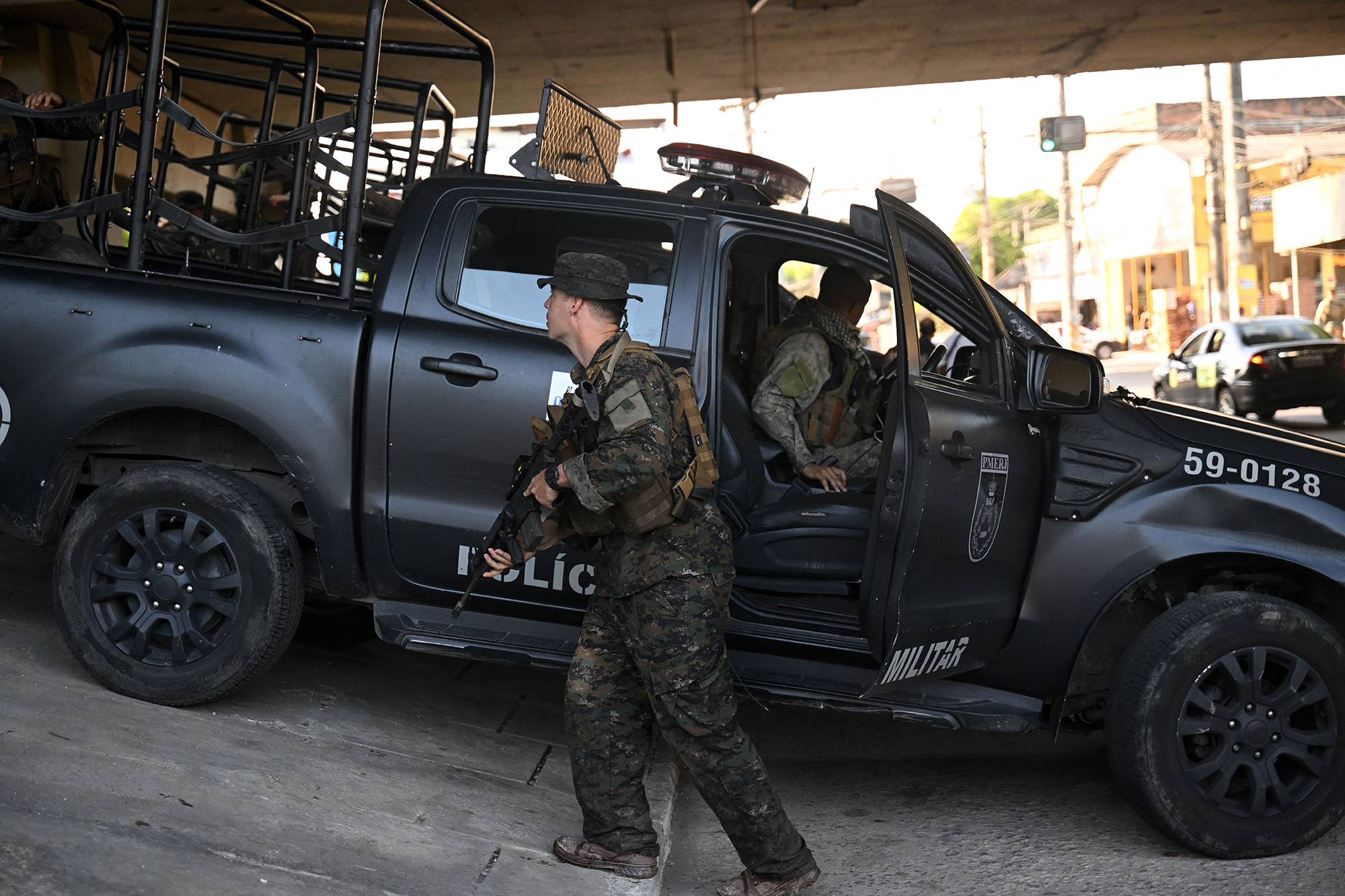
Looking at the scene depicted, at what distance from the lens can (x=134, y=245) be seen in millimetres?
4270

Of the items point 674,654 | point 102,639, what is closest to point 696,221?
point 674,654

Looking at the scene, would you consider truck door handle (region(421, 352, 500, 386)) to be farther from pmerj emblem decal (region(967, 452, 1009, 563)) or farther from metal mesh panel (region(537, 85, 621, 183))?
pmerj emblem decal (region(967, 452, 1009, 563))

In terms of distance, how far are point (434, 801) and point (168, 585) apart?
115 centimetres

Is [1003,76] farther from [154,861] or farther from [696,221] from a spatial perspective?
[154,861]

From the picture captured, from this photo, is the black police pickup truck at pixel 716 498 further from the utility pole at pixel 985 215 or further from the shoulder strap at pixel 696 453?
the utility pole at pixel 985 215

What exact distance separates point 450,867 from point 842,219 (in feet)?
7.64

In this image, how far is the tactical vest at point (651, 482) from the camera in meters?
3.21

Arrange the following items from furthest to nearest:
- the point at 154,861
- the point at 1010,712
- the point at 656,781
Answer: the point at 656,781, the point at 1010,712, the point at 154,861

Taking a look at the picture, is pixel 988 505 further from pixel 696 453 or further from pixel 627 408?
pixel 627 408

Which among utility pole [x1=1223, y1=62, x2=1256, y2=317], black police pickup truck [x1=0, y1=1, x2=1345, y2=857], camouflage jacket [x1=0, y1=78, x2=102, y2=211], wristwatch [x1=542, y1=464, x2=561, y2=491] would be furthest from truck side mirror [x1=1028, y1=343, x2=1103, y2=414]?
utility pole [x1=1223, y1=62, x2=1256, y2=317]

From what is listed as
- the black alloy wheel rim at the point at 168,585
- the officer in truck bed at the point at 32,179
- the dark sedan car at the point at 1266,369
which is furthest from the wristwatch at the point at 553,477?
the dark sedan car at the point at 1266,369

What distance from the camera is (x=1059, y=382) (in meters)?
3.67

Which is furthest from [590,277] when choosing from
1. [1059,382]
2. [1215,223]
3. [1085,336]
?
[1085,336]

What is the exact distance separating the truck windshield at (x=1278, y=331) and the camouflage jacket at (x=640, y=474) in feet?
50.5
